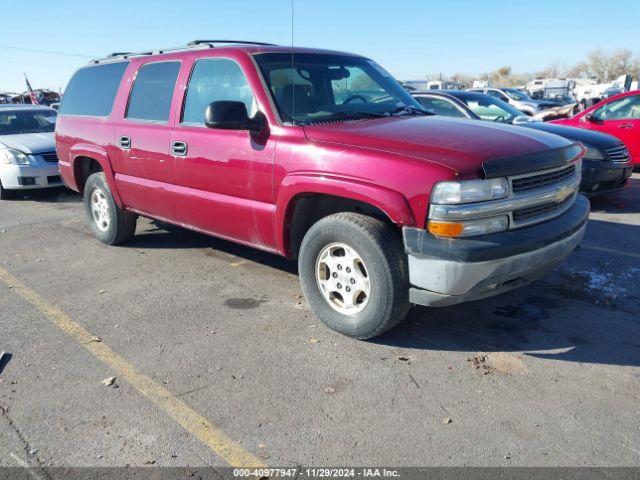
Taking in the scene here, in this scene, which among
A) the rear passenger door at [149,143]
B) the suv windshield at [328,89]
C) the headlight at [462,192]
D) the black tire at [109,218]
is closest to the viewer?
the headlight at [462,192]

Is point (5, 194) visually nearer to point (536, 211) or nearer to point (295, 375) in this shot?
point (295, 375)

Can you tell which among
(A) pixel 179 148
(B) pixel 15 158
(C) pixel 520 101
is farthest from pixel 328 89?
(C) pixel 520 101

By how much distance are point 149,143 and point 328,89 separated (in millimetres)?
1782

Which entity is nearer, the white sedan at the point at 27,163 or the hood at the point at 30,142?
the white sedan at the point at 27,163

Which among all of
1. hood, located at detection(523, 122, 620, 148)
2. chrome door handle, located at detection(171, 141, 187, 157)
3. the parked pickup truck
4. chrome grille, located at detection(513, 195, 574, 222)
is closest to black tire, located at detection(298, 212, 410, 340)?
the parked pickup truck

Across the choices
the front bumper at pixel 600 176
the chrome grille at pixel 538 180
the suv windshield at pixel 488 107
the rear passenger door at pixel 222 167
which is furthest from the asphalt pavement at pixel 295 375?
the suv windshield at pixel 488 107

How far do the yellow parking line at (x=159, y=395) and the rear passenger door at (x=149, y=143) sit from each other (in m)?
1.35

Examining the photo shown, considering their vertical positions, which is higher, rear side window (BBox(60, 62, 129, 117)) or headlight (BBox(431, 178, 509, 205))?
rear side window (BBox(60, 62, 129, 117))

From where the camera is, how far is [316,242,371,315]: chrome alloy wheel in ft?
12.0

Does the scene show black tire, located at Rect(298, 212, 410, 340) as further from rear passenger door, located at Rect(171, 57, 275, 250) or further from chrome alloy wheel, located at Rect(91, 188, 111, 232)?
chrome alloy wheel, located at Rect(91, 188, 111, 232)

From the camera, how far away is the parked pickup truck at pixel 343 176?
3229 millimetres

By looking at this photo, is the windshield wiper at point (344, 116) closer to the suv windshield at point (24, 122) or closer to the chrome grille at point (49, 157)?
the chrome grille at point (49, 157)

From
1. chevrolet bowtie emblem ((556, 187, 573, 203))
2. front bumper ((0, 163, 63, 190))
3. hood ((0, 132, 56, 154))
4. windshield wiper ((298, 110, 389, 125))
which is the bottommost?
front bumper ((0, 163, 63, 190))

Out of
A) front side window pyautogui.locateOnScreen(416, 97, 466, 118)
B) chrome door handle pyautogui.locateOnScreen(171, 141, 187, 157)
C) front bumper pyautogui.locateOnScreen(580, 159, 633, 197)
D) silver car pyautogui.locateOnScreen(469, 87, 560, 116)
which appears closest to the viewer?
chrome door handle pyautogui.locateOnScreen(171, 141, 187, 157)
